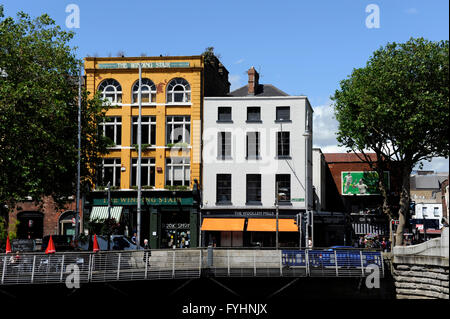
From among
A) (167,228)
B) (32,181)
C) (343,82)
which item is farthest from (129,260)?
(343,82)

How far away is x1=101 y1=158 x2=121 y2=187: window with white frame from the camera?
54.3 m

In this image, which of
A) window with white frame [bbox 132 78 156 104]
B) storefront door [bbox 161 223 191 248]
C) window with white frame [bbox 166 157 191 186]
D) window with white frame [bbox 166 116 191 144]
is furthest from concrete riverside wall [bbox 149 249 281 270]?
window with white frame [bbox 132 78 156 104]

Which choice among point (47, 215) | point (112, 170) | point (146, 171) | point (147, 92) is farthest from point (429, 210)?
point (47, 215)

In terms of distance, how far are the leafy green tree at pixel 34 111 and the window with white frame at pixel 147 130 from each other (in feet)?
33.8

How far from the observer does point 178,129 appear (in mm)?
54312

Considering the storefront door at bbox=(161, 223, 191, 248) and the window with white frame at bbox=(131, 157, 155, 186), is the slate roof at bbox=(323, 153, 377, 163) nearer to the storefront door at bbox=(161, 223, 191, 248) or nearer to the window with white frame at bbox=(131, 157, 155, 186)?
the storefront door at bbox=(161, 223, 191, 248)

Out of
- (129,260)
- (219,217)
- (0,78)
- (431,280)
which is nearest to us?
(431,280)

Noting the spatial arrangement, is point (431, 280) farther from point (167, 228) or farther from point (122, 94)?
point (122, 94)

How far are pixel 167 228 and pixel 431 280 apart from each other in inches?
1058

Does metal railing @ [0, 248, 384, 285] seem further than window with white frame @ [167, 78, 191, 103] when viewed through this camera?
No

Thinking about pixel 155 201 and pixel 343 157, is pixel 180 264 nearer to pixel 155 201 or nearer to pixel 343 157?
pixel 155 201

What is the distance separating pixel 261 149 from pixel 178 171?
695 cm

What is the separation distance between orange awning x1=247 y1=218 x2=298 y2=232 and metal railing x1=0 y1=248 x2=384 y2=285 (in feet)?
53.2

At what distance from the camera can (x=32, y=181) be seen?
1491 inches
